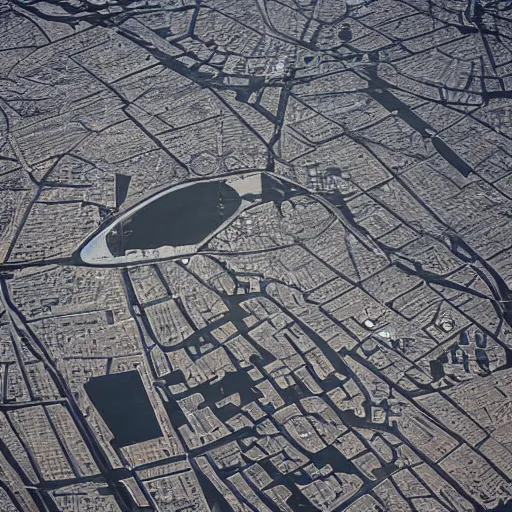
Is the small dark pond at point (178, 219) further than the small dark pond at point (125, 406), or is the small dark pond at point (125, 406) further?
the small dark pond at point (178, 219)

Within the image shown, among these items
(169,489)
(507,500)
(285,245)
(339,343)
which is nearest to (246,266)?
(285,245)

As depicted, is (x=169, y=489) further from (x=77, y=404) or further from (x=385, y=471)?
(x=385, y=471)

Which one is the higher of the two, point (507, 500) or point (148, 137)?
point (148, 137)

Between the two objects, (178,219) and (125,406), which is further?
(178,219)

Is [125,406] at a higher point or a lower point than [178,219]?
lower

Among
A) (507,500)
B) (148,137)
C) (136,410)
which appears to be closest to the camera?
(507,500)

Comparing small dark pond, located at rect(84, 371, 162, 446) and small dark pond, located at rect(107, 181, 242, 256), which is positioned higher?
small dark pond, located at rect(107, 181, 242, 256)

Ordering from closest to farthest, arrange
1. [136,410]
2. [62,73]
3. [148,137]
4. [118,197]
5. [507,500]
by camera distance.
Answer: [507,500]
[136,410]
[118,197]
[148,137]
[62,73]

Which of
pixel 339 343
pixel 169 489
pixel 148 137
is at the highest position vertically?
pixel 148 137
